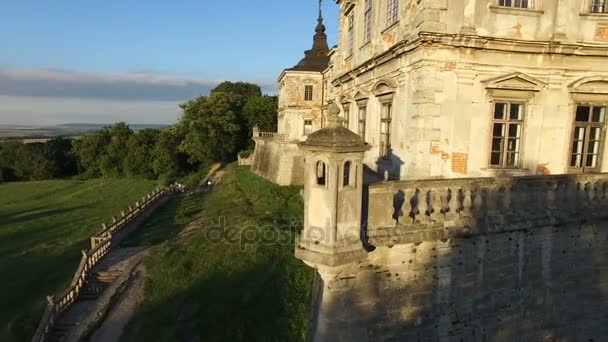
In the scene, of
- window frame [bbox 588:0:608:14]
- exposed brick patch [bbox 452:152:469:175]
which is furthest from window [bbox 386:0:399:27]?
window frame [bbox 588:0:608:14]

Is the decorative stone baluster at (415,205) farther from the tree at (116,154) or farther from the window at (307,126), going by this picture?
the tree at (116,154)

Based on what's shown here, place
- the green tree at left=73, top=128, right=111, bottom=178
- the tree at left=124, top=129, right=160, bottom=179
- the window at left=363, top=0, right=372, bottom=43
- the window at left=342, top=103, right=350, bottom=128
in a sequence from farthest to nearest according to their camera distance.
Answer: the green tree at left=73, top=128, right=111, bottom=178 → the tree at left=124, top=129, right=160, bottom=179 → the window at left=342, top=103, right=350, bottom=128 → the window at left=363, top=0, right=372, bottom=43

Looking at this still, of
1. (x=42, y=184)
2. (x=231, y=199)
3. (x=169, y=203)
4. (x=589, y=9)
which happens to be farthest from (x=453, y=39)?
(x=42, y=184)

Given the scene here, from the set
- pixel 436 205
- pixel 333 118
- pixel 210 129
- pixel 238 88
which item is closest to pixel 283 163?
pixel 210 129

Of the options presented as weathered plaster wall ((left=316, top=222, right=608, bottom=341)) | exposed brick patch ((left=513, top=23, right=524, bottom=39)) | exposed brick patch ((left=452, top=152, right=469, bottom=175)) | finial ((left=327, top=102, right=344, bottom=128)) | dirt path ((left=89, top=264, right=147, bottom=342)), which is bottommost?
dirt path ((left=89, top=264, right=147, bottom=342))

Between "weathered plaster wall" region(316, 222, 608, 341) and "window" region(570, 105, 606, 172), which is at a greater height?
"window" region(570, 105, 606, 172)

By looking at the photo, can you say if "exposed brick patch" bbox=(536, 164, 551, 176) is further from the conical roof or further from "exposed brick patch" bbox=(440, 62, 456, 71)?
the conical roof
